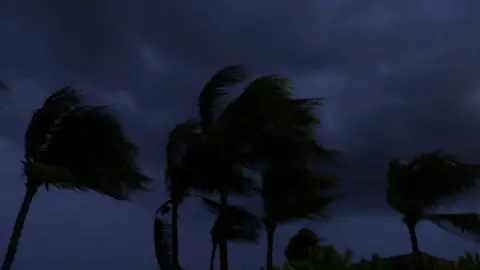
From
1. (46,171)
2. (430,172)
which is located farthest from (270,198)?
(46,171)

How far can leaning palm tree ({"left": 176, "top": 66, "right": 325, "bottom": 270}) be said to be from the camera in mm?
13531

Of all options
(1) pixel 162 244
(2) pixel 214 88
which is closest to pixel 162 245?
(1) pixel 162 244

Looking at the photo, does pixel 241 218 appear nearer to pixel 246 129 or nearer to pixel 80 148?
pixel 246 129

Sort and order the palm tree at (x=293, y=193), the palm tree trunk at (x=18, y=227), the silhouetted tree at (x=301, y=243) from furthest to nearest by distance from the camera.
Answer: the silhouetted tree at (x=301, y=243), the palm tree at (x=293, y=193), the palm tree trunk at (x=18, y=227)

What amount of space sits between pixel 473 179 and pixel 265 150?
566 cm

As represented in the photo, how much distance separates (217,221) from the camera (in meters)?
18.1

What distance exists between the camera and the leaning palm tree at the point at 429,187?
15.3 metres

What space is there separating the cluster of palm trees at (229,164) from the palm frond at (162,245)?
0.03 m

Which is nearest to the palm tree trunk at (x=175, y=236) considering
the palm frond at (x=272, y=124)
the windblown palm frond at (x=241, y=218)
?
the windblown palm frond at (x=241, y=218)

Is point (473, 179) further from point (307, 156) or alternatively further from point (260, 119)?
point (260, 119)

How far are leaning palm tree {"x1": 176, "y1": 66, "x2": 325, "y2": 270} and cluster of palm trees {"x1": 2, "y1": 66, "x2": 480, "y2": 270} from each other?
0.08 ft

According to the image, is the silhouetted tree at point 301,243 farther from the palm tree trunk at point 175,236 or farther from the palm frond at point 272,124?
the palm frond at point 272,124

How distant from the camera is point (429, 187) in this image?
15.7 meters

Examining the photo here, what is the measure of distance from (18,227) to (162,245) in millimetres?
5060
